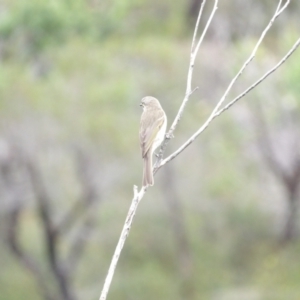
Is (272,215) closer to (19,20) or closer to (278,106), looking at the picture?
(278,106)

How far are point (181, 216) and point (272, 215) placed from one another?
6.64 feet

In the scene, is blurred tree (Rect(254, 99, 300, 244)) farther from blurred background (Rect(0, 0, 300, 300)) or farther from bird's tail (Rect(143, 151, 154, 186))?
bird's tail (Rect(143, 151, 154, 186))

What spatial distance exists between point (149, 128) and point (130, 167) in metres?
7.91

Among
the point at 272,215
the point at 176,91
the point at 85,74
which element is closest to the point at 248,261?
the point at 272,215

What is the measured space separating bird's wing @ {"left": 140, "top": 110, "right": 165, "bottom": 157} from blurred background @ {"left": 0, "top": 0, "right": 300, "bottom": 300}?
6.72 meters

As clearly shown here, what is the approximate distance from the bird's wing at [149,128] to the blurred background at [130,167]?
6.72m

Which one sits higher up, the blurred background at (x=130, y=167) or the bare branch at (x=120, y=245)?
the blurred background at (x=130, y=167)

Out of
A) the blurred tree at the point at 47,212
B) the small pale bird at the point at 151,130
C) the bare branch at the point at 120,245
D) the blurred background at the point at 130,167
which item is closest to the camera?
the bare branch at the point at 120,245

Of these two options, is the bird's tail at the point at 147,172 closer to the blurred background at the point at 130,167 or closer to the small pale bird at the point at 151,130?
the small pale bird at the point at 151,130

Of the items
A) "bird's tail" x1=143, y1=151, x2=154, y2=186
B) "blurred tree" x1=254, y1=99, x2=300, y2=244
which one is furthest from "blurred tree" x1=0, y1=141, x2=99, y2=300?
"bird's tail" x1=143, y1=151, x2=154, y2=186

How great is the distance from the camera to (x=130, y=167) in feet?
42.0

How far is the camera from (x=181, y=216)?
54.2ft

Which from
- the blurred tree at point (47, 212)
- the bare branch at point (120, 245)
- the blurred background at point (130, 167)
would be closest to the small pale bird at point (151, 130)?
the bare branch at point (120, 245)

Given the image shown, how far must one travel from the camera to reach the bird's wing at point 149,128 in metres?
4.82
